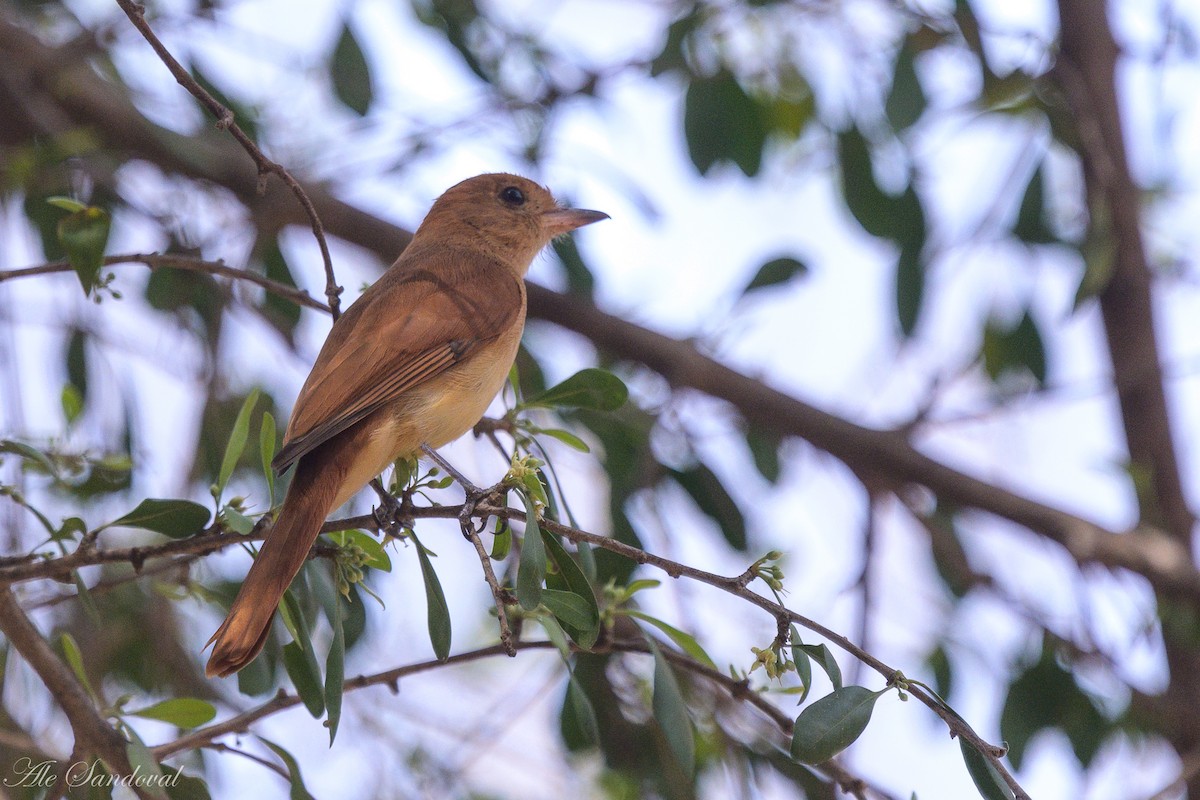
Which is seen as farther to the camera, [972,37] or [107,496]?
[972,37]

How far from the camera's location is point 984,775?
234 centimetres

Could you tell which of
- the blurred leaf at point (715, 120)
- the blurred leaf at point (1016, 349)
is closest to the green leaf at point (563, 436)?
the blurred leaf at point (715, 120)

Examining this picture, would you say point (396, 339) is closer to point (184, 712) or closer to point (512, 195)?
point (184, 712)

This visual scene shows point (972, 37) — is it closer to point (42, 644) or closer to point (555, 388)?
point (555, 388)

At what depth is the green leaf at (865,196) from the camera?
16.7ft

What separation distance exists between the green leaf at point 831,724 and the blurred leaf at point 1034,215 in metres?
3.53

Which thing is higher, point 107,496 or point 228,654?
point 228,654

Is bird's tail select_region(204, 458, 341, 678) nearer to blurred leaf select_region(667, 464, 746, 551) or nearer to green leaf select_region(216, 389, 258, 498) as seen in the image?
green leaf select_region(216, 389, 258, 498)

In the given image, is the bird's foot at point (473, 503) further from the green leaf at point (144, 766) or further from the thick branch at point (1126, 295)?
the thick branch at point (1126, 295)

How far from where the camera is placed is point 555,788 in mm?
6586

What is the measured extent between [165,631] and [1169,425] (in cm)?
471

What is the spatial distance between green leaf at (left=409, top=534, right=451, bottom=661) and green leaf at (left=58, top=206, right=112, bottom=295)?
37.7 inches

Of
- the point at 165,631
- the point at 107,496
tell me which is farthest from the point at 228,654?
the point at 165,631

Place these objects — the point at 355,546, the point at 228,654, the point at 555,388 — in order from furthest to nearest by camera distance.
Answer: the point at 555,388
the point at 355,546
the point at 228,654
